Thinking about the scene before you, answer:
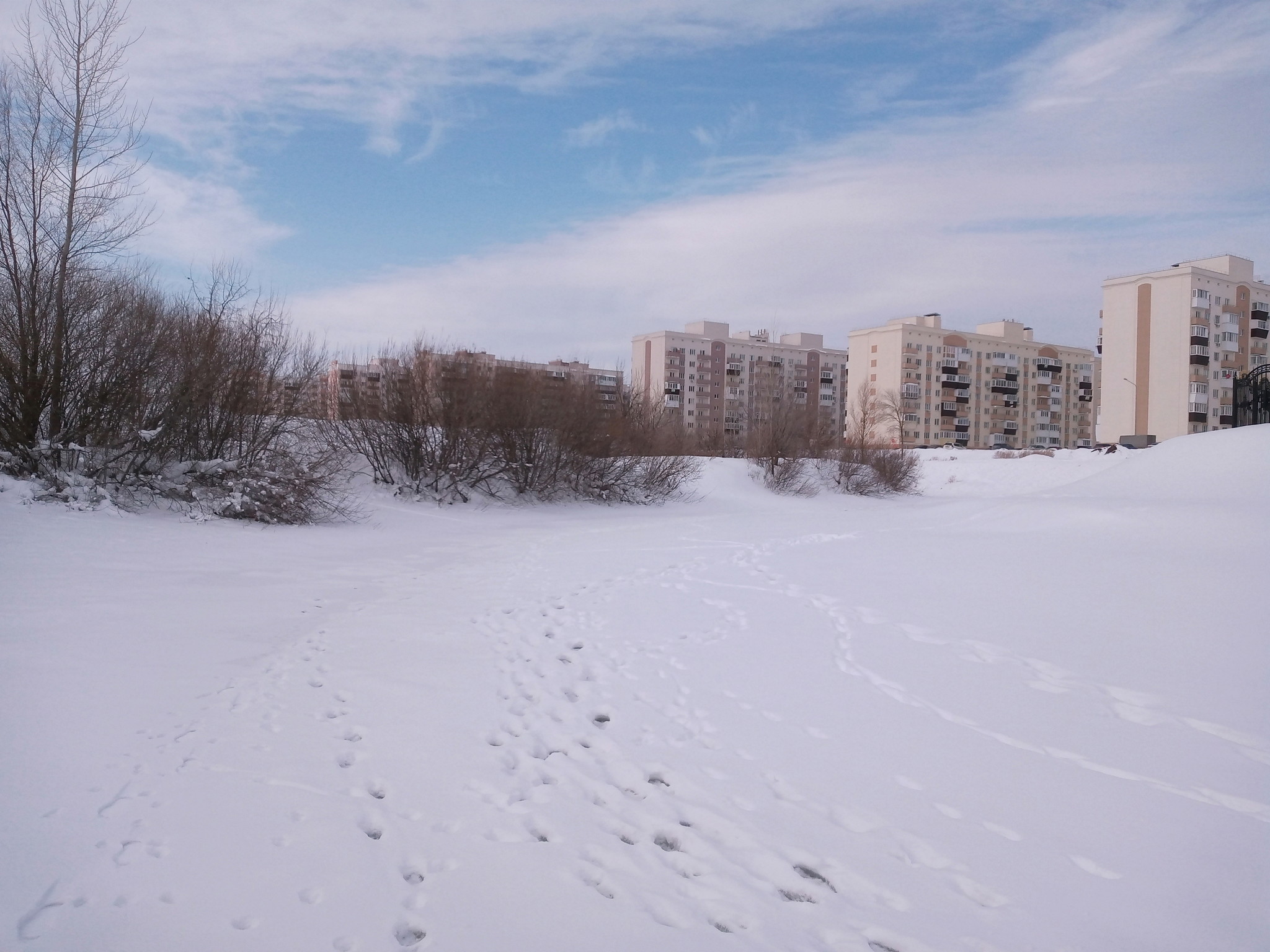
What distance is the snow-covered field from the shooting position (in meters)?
3.04

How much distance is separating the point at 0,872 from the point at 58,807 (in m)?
0.59

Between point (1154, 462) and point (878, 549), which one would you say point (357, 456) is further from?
point (1154, 462)

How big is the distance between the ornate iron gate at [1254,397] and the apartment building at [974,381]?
4429 cm

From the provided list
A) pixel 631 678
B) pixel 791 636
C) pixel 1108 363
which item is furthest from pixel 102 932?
pixel 1108 363

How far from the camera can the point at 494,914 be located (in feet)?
9.91

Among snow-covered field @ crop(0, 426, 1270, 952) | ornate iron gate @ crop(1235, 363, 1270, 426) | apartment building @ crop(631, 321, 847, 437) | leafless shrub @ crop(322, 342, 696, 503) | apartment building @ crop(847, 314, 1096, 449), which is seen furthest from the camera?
apartment building @ crop(631, 321, 847, 437)

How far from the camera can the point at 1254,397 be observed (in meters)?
24.3

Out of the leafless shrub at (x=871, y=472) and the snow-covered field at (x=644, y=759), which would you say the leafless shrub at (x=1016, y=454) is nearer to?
the leafless shrub at (x=871, y=472)

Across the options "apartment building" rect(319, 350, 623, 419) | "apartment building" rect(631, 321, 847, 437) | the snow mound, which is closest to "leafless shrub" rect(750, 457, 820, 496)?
"apartment building" rect(319, 350, 623, 419)

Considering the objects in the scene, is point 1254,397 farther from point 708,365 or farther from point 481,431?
point 708,365

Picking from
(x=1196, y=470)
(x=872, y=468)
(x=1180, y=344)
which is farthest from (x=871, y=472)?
(x=1180, y=344)

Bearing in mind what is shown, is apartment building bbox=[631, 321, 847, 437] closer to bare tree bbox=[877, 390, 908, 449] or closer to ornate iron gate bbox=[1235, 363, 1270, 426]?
bare tree bbox=[877, 390, 908, 449]

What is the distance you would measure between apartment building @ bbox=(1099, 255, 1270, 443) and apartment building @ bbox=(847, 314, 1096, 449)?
13423 mm

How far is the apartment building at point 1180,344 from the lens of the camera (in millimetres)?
58219
